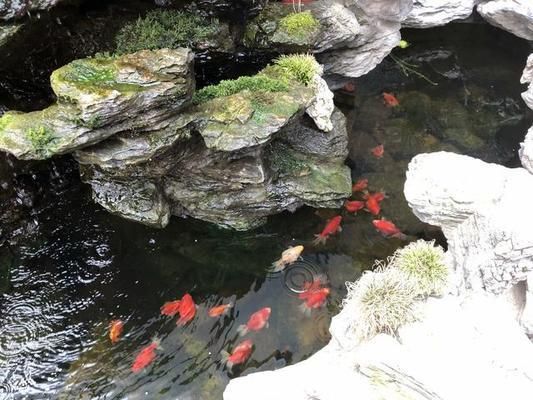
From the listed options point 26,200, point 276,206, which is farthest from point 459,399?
point 26,200

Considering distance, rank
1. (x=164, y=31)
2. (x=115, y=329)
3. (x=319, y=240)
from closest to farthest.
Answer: (x=164, y=31) → (x=115, y=329) → (x=319, y=240)

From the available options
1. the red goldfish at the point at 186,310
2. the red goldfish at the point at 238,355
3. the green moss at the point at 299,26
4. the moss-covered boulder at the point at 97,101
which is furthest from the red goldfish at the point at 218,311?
the green moss at the point at 299,26

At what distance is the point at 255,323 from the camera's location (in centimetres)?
803

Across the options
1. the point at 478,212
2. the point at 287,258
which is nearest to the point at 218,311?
the point at 287,258

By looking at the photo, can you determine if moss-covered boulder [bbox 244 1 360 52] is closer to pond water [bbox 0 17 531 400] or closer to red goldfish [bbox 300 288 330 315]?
pond water [bbox 0 17 531 400]

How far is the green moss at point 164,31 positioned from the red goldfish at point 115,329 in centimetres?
437

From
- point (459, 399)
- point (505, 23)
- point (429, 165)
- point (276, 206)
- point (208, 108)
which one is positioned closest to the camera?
point (459, 399)

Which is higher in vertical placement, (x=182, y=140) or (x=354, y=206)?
(x=182, y=140)

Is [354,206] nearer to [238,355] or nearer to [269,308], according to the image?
[269,308]

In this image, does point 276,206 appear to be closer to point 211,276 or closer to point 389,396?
point 211,276

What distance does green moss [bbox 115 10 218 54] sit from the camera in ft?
24.7

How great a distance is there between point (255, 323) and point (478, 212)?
395 cm

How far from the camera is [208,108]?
7.40 metres

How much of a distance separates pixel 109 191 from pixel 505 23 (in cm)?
974
